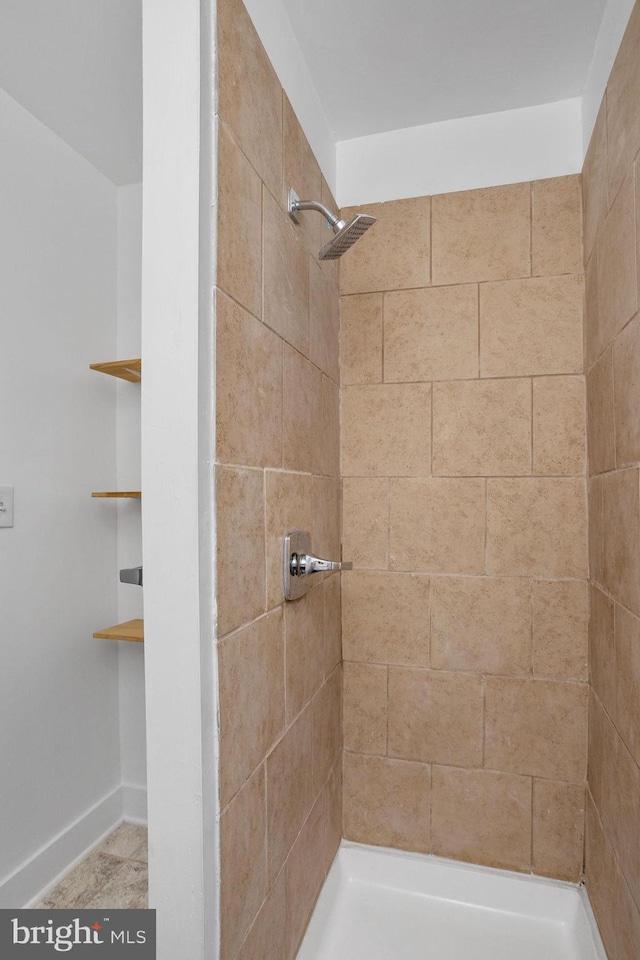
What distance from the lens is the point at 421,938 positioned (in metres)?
1.33

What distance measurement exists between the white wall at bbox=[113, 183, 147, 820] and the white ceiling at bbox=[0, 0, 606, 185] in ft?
1.33

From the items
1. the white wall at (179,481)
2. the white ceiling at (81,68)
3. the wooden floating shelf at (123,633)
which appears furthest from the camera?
the wooden floating shelf at (123,633)

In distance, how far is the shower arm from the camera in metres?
1.14

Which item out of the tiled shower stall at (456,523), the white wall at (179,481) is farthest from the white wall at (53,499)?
the white wall at (179,481)

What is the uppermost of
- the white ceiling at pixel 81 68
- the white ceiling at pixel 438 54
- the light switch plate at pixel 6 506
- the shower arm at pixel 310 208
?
the white ceiling at pixel 81 68

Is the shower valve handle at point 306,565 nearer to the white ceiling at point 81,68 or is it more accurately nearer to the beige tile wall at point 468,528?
the beige tile wall at point 468,528

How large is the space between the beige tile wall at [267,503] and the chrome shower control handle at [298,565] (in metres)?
0.02

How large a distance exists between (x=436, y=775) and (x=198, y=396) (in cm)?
129

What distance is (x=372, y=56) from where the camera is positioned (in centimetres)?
132

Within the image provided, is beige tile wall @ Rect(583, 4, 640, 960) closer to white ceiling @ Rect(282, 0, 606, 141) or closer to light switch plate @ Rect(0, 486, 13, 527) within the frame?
white ceiling @ Rect(282, 0, 606, 141)

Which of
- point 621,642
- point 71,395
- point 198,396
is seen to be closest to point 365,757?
point 621,642

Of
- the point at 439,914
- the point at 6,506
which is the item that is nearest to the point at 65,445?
the point at 6,506

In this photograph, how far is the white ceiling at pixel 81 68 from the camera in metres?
1.26

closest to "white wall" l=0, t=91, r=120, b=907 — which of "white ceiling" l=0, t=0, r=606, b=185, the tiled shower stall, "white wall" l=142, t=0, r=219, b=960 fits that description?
"white ceiling" l=0, t=0, r=606, b=185
